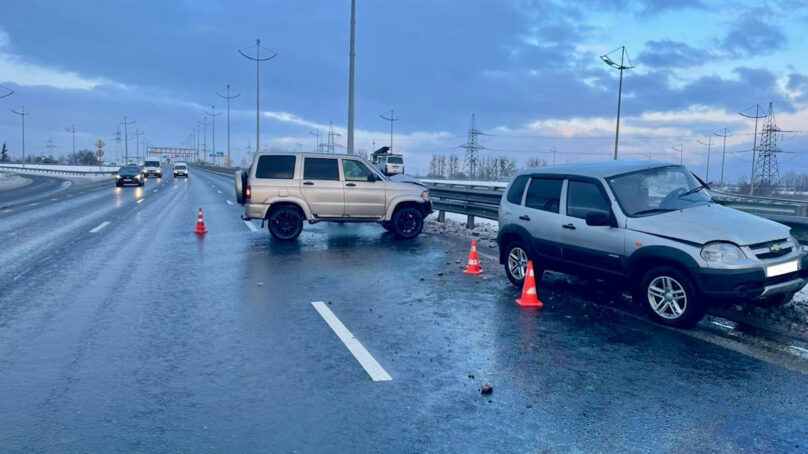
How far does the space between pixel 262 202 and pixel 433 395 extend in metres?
10.5

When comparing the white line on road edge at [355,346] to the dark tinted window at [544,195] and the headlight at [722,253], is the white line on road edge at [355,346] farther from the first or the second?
the headlight at [722,253]

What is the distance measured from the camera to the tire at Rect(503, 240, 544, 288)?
9.14 meters

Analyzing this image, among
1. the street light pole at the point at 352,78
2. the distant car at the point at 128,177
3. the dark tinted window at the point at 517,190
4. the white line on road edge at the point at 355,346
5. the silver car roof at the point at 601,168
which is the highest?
the street light pole at the point at 352,78

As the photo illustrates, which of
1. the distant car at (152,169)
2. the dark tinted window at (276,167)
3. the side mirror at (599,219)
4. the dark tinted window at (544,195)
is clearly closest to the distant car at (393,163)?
the distant car at (152,169)

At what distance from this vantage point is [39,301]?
7852 mm

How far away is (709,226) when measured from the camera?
22.4 ft

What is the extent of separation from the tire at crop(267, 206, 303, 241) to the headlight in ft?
32.5

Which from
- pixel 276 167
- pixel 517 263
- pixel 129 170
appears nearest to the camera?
pixel 517 263

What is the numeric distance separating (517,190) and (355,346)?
4.36 metres

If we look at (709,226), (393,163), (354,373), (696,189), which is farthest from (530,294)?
(393,163)

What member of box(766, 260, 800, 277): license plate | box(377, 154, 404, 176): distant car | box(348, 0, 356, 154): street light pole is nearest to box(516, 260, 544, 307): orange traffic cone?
box(766, 260, 800, 277): license plate

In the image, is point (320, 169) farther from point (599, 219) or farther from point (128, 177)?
point (128, 177)

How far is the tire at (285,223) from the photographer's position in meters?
14.6

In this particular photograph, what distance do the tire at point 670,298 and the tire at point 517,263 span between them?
79.1 inches
